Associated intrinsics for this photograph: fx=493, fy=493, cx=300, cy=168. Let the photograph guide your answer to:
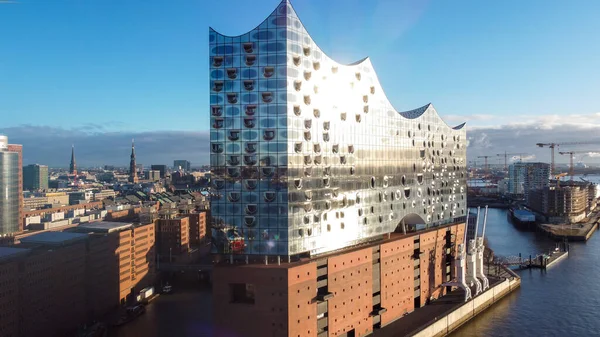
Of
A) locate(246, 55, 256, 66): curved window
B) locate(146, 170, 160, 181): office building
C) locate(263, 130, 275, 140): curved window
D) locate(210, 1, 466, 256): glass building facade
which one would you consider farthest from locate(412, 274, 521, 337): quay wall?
locate(146, 170, 160, 181): office building

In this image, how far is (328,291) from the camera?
82.4 feet

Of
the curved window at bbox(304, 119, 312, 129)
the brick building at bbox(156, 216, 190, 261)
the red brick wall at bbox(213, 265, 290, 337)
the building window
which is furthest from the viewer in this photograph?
the brick building at bbox(156, 216, 190, 261)

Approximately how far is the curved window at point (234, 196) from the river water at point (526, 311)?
36.5ft

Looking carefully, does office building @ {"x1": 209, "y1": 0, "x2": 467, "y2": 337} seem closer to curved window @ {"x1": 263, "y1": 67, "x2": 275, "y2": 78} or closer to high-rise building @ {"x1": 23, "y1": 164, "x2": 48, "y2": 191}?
curved window @ {"x1": 263, "y1": 67, "x2": 275, "y2": 78}

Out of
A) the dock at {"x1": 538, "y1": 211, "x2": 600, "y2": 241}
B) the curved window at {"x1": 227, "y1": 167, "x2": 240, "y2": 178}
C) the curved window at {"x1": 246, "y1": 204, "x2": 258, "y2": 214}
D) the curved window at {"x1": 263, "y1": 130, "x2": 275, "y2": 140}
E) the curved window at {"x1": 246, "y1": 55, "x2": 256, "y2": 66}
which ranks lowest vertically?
the dock at {"x1": 538, "y1": 211, "x2": 600, "y2": 241}

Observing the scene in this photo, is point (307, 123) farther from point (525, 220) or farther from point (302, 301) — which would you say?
point (525, 220)

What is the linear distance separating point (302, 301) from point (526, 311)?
70.1ft

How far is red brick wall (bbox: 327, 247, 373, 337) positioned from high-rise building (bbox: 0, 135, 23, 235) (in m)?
47.5

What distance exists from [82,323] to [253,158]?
19295 mm

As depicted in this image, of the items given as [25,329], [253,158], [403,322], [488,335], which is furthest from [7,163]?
[488,335]

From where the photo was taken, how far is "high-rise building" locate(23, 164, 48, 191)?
407 feet

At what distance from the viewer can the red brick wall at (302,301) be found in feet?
74.3

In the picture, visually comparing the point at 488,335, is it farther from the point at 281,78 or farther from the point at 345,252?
the point at 281,78

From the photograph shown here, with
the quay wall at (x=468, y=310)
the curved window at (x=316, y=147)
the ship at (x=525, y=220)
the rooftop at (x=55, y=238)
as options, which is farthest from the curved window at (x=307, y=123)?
the ship at (x=525, y=220)
